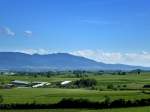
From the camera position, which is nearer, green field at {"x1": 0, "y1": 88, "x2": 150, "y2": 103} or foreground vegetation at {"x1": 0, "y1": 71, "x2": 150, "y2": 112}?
foreground vegetation at {"x1": 0, "y1": 71, "x2": 150, "y2": 112}

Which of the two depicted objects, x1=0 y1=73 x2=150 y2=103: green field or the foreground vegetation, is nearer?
the foreground vegetation

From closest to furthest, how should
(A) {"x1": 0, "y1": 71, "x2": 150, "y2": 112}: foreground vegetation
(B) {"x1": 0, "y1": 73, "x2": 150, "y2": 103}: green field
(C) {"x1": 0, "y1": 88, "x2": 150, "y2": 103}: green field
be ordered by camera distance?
1. (A) {"x1": 0, "y1": 71, "x2": 150, "y2": 112}: foreground vegetation
2. (C) {"x1": 0, "y1": 88, "x2": 150, "y2": 103}: green field
3. (B) {"x1": 0, "y1": 73, "x2": 150, "y2": 103}: green field

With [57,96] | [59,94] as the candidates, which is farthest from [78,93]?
[57,96]

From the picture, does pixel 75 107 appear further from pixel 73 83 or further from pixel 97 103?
pixel 73 83

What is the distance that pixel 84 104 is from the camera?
60656 mm

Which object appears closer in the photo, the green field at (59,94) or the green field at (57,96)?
the green field at (57,96)

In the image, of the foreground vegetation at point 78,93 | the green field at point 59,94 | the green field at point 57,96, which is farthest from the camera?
the green field at point 59,94

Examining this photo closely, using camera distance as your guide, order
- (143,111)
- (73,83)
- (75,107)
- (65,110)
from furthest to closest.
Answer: (73,83) < (75,107) < (65,110) < (143,111)

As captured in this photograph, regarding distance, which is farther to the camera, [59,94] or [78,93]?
[78,93]

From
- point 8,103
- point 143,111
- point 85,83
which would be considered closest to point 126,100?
point 143,111

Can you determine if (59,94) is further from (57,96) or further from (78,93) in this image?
(57,96)

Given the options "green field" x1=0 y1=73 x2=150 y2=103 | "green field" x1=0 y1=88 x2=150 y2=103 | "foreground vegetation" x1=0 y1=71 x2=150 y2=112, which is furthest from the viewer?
"green field" x1=0 y1=73 x2=150 y2=103

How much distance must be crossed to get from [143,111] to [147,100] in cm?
1109

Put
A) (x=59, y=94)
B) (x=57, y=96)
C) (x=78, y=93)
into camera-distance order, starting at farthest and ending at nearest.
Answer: (x=78, y=93)
(x=59, y=94)
(x=57, y=96)
